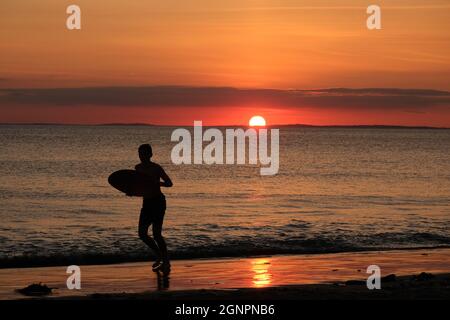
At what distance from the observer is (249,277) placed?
14383 mm

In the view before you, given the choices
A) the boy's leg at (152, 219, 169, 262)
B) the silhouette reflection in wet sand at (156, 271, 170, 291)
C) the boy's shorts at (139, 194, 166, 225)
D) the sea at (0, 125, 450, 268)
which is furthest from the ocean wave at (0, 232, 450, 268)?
the boy's shorts at (139, 194, 166, 225)

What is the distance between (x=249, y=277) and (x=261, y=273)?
1.99 feet

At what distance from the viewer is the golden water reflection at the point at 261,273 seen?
13.5 meters

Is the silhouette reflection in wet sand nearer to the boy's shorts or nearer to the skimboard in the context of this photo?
the boy's shorts

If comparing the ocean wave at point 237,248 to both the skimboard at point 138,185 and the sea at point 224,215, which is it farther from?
the skimboard at point 138,185

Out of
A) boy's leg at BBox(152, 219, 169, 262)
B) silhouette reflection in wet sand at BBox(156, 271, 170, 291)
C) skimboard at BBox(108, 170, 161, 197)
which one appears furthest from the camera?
boy's leg at BBox(152, 219, 169, 262)

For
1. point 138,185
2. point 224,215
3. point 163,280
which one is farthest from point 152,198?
point 224,215

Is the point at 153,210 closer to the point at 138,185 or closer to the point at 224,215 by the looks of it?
the point at 138,185

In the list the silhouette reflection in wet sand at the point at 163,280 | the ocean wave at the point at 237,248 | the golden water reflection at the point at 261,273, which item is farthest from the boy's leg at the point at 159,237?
the ocean wave at the point at 237,248

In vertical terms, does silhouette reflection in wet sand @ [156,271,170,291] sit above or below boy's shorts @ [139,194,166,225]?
below

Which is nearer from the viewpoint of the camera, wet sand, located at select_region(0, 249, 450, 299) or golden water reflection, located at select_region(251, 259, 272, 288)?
wet sand, located at select_region(0, 249, 450, 299)

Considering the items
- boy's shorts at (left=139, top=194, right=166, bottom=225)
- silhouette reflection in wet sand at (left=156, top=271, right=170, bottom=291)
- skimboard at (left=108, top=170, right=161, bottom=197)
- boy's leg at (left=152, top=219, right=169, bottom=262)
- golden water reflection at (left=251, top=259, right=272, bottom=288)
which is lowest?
golden water reflection at (left=251, top=259, right=272, bottom=288)

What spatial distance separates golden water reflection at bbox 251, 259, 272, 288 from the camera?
13.5 m
